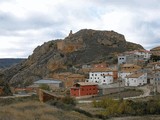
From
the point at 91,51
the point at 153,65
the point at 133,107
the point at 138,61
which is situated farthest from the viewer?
the point at 91,51

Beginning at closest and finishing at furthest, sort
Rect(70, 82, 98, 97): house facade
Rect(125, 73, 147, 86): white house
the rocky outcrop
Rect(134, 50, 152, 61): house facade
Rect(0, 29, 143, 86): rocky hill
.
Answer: Rect(70, 82, 98, 97): house facade < Rect(125, 73, 147, 86): white house < Rect(134, 50, 152, 61): house facade < the rocky outcrop < Rect(0, 29, 143, 86): rocky hill

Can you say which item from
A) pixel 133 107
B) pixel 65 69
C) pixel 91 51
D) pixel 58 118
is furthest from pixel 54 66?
pixel 58 118

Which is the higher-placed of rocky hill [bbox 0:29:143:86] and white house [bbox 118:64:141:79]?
rocky hill [bbox 0:29:143:86]

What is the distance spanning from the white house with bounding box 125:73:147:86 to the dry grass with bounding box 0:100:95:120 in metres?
43.6

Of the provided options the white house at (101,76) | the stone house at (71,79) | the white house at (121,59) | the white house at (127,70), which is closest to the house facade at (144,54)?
the white house at (121,59)

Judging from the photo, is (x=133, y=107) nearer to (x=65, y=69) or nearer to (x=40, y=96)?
(x=40, y=96)

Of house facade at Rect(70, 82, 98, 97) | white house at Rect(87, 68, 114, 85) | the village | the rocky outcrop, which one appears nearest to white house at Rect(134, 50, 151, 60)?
the village

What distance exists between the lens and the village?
220ft

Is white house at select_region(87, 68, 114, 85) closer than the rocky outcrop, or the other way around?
white house at select_region(87, 68, 114, 85)

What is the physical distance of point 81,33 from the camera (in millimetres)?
122625

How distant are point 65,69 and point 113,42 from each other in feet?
77.5

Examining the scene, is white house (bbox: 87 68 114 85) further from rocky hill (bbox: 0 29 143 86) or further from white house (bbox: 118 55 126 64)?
rocky hill (bbox: 0 29 143 86)

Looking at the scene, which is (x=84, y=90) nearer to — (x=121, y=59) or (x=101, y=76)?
(x=101, y=76)

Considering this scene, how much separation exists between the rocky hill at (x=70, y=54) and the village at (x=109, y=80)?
8640mm
